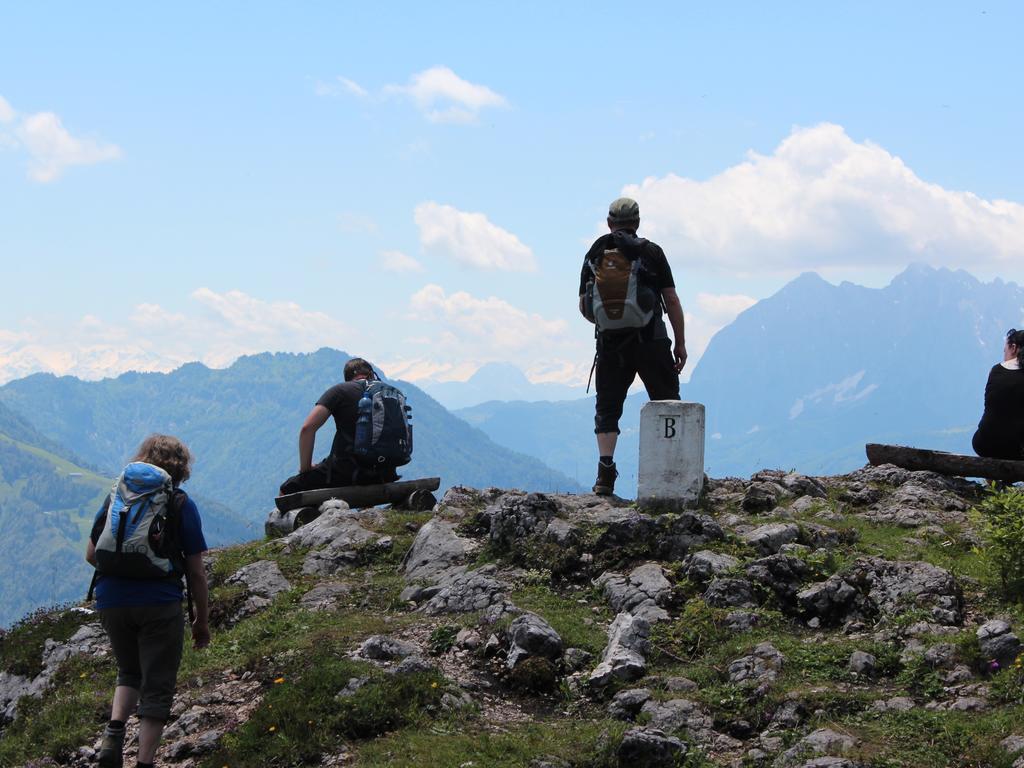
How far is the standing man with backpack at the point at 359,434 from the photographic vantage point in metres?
17.4

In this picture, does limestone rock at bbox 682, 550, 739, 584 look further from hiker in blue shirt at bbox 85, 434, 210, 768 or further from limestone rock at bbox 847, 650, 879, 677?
hiker in blue shirt at bbox 85, 434, 210, 768

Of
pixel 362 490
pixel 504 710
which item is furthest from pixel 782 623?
pixel 362 490

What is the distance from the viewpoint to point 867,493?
53.3ft

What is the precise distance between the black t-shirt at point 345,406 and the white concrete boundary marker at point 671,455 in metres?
4.91

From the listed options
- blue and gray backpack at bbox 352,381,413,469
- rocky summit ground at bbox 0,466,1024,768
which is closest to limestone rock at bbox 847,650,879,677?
rocky summit ground at bbox 0,466,1024,768

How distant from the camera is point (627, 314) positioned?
50.6ft

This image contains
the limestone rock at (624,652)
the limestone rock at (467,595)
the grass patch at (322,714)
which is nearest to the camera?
the grass patch at (322,714)

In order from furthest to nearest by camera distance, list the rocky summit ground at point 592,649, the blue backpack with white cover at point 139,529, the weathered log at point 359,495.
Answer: the weathered log at point 359,495 → the rocky summit ground at point 592,649 → the blue backpack with white cover at point 139,529

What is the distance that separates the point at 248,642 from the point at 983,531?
7871 millimetres

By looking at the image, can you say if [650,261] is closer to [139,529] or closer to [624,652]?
[624,652]

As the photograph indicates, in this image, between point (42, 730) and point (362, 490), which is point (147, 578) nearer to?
point (42, 730)

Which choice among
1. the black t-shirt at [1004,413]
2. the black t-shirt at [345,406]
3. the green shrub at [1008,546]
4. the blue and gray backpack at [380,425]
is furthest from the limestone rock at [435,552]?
the black t-shirt at [1004,413]

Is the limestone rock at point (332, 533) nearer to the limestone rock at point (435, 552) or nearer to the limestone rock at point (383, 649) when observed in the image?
the limestone rock at point (435, 552)

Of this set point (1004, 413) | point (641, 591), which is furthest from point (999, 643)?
point (1004, 413)
